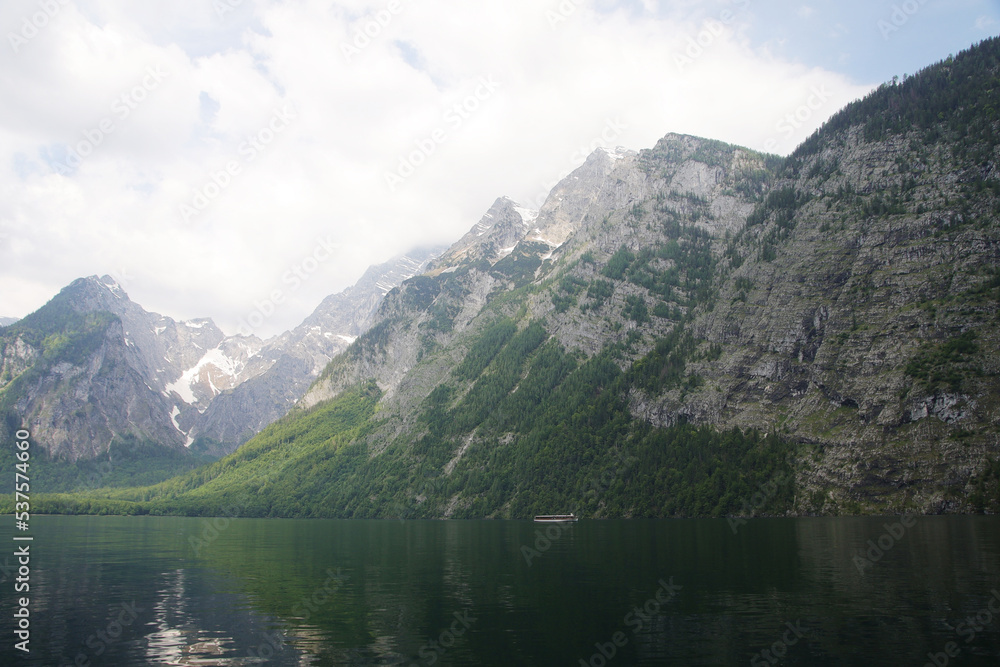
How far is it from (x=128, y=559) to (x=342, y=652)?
2741 inches

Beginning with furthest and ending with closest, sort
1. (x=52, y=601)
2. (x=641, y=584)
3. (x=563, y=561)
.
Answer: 1. (x=563, y=561)
2. (x=641, y=584)
3. (x=52, y=601)

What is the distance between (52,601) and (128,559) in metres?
40.3

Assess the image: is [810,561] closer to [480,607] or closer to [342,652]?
[480,607]

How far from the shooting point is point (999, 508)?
5143 inches

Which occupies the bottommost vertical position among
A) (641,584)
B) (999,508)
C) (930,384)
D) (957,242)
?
(999,508)

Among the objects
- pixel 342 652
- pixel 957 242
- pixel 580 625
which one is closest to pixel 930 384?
pixel 957 242

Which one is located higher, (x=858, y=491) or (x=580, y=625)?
(x=580, y=625)

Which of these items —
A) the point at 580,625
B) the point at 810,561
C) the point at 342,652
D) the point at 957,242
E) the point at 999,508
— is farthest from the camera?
the point at 957,242

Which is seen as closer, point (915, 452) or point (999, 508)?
point (999, 508)

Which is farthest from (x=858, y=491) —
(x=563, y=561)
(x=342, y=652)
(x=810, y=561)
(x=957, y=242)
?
(x=342, y=652)

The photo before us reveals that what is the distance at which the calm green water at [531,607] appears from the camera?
35.8 metres

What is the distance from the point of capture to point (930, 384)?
512ft

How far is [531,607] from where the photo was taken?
1917 inches

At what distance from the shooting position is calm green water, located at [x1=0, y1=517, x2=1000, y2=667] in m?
35.8
